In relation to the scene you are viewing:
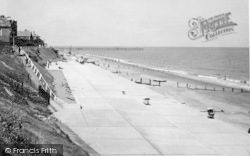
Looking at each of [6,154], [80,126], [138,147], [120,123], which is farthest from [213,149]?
[6,154]

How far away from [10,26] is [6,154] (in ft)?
158

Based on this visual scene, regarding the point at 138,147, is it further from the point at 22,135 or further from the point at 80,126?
the point at 22,135

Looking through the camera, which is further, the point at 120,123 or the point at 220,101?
the point at 220,101

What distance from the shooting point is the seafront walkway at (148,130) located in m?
15.7

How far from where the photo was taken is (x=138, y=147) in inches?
620

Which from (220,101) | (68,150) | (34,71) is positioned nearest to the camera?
(68,150)
